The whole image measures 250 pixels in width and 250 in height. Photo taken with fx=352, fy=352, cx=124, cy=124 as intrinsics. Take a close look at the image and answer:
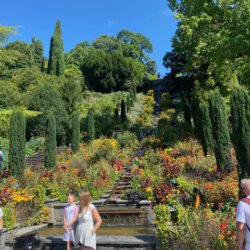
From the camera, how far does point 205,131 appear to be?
1634cm

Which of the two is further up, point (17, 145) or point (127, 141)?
point (127, 141)

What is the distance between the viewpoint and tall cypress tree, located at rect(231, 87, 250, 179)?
972 centimetres

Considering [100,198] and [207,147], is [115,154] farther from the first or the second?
[100,198]

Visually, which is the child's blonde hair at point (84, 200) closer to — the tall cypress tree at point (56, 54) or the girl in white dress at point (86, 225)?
the girl in white dress at point (86, 225)

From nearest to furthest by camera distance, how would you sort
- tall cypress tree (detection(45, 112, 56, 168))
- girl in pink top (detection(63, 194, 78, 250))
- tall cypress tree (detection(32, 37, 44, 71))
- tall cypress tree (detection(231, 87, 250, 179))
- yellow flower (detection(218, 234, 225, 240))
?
yellow flower (detection(218, 234, 225, 240))
girl in pink top (detection(63, 194, 78, 250))
tall cypress tree (detection(231, 87, 250, 179))
tall cypress tree (detection(45, 112, 56, 168))
tall cypress tree (detection(32, 37, 44, 71))

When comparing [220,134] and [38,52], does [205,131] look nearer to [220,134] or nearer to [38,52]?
[220,134]

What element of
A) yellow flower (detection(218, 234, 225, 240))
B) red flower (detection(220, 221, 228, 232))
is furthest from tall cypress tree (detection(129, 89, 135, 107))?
yellow flower (detection(218, 234, 225, 240))

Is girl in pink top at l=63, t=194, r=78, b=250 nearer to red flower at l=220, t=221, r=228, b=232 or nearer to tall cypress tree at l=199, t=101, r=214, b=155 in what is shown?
red flower at l=220, t=221, r=228, b=232

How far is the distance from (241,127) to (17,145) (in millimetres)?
10250

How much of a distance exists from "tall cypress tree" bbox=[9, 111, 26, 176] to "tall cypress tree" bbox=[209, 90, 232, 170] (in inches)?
332

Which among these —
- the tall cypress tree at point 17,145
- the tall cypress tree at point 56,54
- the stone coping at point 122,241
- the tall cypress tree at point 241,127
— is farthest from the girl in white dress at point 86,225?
the tall cypress tree at point 56,54

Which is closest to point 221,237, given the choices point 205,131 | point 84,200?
point 84,200

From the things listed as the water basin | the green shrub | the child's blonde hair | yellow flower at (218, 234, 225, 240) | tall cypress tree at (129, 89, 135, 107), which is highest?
tall cypress tree at (129, 89, 135, 107)

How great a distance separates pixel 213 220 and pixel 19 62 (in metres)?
51.9
